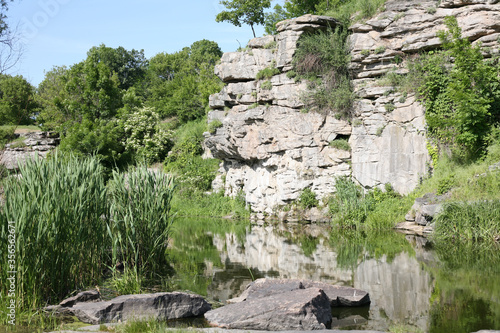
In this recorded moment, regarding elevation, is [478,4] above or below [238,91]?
above

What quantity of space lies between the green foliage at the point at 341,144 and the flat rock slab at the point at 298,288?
1334 centimetres

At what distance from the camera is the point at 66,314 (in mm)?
7715

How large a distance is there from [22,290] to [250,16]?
3187 centimetres

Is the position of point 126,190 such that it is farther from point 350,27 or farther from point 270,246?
point 350,27

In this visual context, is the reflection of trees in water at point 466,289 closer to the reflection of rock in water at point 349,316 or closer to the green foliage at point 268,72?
the reflection of rock in water at point 349,316

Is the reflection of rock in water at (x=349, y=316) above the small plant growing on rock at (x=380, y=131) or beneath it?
beneath

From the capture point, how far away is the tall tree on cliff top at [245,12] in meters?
35.4

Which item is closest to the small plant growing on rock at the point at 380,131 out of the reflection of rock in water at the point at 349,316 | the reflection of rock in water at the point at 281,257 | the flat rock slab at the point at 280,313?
the reflection of rock in water at the point at 281,257

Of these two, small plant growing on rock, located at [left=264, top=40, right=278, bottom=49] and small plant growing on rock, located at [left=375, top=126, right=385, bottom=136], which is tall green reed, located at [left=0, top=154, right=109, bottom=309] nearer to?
small plant growing on rock, located at [left=375, top=126, right=385, bottom=136]

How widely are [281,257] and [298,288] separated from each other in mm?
5070

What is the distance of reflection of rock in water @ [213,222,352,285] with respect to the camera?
11.3 m

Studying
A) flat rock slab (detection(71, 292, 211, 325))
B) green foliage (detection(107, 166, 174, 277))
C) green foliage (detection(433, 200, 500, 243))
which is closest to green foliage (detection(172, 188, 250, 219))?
green foliage (detection(433, 200, 500, 243))

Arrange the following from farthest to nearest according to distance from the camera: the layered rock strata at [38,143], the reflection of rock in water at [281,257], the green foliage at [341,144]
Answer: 1. the layered rock strata at [38,143]
2. the green foliage at [341,144]
3. the reflection of rock in water at [281,257]

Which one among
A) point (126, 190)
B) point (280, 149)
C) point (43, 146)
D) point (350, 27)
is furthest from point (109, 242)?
point (43, 146)
